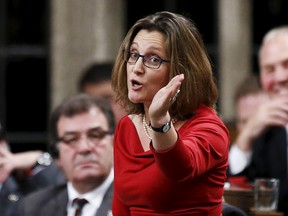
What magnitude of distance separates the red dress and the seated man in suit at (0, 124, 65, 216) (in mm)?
2757

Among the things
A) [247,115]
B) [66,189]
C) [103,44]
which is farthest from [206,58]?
[103,44]

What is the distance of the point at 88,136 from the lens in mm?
6215

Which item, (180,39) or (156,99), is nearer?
(156,99)

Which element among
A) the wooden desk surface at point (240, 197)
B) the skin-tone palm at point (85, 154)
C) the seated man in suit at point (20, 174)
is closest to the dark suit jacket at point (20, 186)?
the seated man in suit at point (20, 174)

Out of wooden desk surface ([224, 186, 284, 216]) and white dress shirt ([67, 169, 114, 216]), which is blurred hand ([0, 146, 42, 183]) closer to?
white dress shirt ([67, 169, 114, 216])

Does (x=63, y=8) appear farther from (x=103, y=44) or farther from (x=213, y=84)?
(x=213, y=84)

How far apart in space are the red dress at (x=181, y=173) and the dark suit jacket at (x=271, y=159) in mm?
2257

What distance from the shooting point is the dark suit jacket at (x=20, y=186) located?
6543mm

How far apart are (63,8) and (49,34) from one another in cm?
29

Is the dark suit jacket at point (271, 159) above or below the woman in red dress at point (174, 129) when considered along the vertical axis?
below

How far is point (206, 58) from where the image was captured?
3832 mm

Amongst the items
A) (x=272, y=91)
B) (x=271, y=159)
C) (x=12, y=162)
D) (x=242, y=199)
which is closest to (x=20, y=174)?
(x=12, y=162)

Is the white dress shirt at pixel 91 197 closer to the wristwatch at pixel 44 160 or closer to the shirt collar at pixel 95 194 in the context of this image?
the shirt collar at pixel 95 194

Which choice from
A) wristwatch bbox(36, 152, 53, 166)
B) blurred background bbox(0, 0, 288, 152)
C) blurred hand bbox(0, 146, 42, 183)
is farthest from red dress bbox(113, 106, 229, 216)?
blurred background bbox(0, 0, 288, 152)
